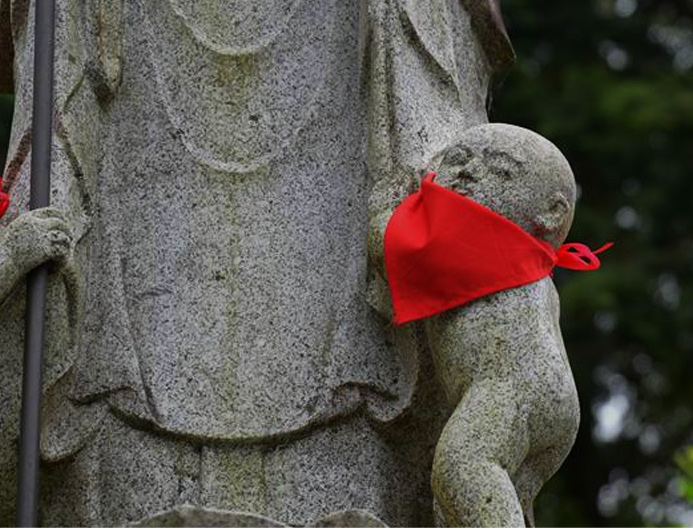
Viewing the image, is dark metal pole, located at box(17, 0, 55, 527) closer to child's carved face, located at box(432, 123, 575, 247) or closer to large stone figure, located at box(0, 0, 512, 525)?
large stone figure, located at box(0, 0, 512, 525)

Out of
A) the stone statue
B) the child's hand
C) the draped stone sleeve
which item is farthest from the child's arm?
the stone statue

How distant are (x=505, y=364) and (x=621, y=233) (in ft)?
29.1

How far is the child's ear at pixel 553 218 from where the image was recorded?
18.8 ft

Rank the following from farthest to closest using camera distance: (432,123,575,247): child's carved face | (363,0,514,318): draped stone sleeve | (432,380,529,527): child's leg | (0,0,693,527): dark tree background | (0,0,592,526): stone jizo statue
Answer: (0,0,693,527): dark tree background → (363,0,514,318): draped stone sleeve → (0,0,592,526): stone jizo statue → (432,123,575,247): child's carved face → (432,380,529,527): child's leg

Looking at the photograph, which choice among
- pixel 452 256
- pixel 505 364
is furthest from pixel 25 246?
pixel 505 364

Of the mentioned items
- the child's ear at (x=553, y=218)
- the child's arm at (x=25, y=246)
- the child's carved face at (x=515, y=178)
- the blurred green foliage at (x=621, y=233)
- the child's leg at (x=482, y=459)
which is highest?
the child's carved face at (x=515, y=178)

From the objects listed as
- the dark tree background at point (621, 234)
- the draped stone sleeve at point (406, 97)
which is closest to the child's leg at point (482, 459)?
the draped stone sleeve at point (406, 97)

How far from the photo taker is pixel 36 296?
5.71m

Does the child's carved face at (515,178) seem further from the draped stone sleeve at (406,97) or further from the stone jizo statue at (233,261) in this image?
the draped stone sleeve at (406,97)

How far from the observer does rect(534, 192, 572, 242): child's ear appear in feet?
18.8

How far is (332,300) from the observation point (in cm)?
602

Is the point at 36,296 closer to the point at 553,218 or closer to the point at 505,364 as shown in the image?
the point at 505,364

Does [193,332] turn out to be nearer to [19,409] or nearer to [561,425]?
Answer: [19,409]

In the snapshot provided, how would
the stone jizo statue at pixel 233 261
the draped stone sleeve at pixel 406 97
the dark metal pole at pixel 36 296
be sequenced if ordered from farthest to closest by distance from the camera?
1. the draped stone sleeve at pixel 406 97
2. the stone jizo statue at pixel 233 261
3. the dark metal pole at pixel 36 296
